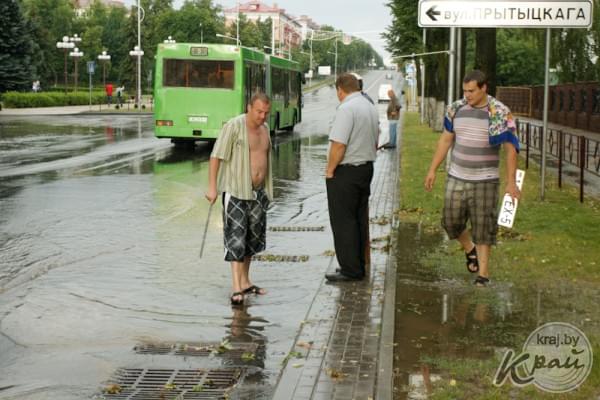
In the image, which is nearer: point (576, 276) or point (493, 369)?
point (493, 369)

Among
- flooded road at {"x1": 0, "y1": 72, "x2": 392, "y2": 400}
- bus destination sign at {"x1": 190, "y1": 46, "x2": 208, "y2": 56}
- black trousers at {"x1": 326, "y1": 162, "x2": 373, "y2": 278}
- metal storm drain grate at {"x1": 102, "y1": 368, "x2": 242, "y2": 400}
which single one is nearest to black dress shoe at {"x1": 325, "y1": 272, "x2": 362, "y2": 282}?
black trousers at {"x1": 326, "y1": 162, "x2": 373, "y2": 278}

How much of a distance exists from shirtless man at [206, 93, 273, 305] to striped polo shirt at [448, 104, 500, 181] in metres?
1.71

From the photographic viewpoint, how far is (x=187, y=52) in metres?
29.5

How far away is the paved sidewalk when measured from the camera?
6215 mm

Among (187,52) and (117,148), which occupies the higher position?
(187,52)

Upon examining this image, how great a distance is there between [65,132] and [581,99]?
22705 mm

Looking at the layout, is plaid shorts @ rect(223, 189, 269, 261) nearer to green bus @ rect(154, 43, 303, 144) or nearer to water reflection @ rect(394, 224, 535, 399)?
water reflection @ rect(394, 224, 535, 399)

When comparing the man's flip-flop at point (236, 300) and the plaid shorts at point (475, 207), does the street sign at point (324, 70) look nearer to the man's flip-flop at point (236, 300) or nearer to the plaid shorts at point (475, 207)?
the plaid shorts at point (475, 207)

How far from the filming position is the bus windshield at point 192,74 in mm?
29453

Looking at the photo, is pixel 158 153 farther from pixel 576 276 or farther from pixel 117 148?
pixel 576 276

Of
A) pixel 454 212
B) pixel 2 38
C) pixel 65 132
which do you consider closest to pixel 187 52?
pixel 65 132

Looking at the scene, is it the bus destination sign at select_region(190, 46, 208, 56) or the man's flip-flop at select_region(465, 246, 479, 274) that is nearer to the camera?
the man's flip-flop at select_region(465, 246, 479, 274)

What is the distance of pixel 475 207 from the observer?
9.48m

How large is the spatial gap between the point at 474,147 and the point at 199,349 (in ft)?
10.8
